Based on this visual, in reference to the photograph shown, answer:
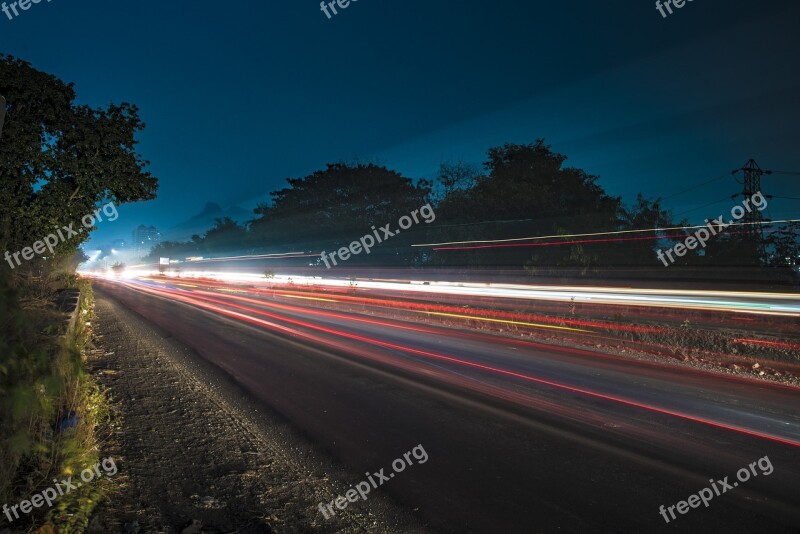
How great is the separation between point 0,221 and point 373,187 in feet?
127

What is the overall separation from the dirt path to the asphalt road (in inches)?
17.1

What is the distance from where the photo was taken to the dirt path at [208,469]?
3621 mm

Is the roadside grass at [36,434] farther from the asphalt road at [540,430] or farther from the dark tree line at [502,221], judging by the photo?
the dark tree line at [502,221]

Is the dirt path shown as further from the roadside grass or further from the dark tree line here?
the dark tree line

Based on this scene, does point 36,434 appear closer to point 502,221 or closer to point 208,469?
point 208,469

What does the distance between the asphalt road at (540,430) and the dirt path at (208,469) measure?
435 mm

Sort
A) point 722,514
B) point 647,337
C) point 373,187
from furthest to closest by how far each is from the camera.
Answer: point 373,187 → point 647,337 → point 722,514

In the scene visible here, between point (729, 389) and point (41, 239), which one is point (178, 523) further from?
point (41, 239)

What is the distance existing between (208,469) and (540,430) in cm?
401

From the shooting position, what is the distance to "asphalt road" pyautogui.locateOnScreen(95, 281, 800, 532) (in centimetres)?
394

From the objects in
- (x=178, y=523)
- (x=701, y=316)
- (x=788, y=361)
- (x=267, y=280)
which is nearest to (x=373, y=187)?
(x=267, y=280)

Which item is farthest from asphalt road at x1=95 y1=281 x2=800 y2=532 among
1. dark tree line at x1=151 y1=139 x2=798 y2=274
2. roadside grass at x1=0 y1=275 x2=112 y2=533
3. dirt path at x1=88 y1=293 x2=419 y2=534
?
dark tree line at x1=151 y1=139 x2=798 y2=274

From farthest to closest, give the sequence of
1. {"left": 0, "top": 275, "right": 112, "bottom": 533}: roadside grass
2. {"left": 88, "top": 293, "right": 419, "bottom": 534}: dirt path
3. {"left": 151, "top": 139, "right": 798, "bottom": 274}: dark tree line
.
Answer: {"left": 151, "top": 139, "right": 798, "bottom": 274}: dark tree line
{"left": 88, "top": 293, "right": 419, "bottom": 534}: dirt path
{"left": 0, "top": 275, "right": 112, "bottom": 533}: roadside grass

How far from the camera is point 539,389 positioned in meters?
7.59
